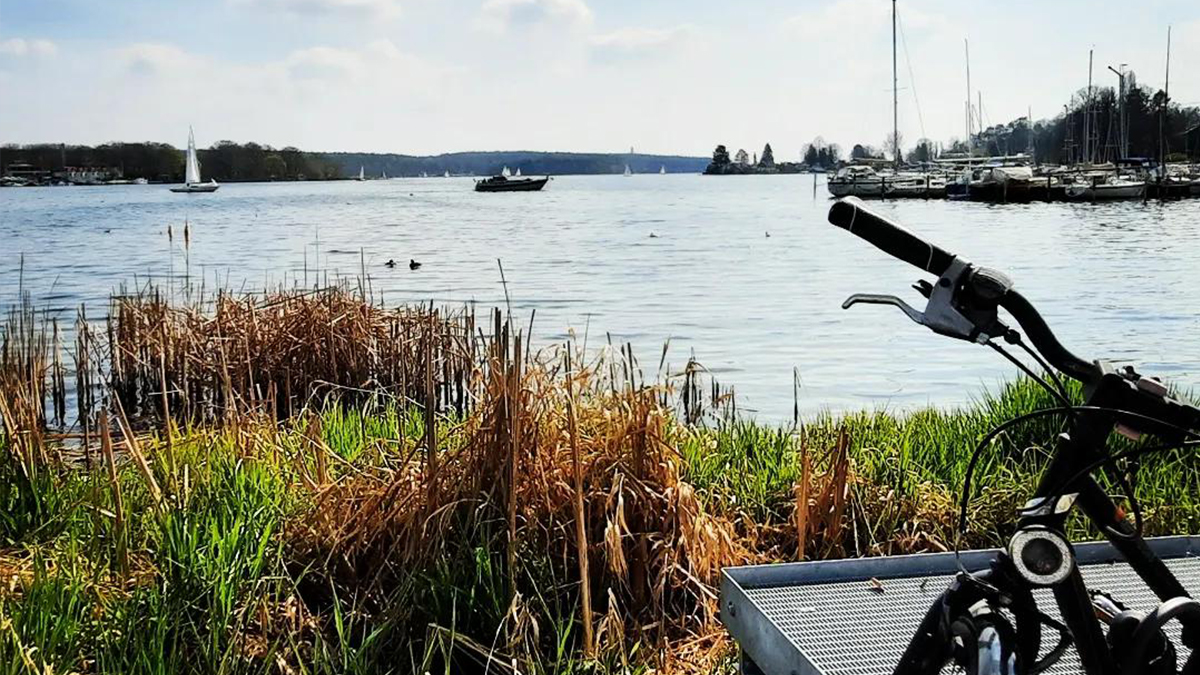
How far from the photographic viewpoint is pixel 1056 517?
5.89 feet

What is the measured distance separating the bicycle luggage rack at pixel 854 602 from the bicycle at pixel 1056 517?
0.97m

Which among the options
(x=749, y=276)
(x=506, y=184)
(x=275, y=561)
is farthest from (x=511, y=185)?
(x=275, y=561)

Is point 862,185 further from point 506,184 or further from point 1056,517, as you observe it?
point 1056,517

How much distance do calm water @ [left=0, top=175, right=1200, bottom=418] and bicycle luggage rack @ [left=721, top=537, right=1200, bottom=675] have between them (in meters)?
8.70

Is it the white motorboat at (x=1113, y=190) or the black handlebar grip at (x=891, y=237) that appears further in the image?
the white motorboat at (x=1113, y=190)

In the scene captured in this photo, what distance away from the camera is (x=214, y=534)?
439 centimetres

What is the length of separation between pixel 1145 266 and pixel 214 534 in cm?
2984

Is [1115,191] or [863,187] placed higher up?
[863,187]

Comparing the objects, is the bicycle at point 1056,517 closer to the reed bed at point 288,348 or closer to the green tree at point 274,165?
the reed bed at point 288,348

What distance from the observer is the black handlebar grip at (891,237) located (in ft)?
6.22

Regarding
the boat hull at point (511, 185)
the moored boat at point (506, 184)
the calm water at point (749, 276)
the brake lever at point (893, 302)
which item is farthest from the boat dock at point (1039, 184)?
the brake lever at point (893, 302)

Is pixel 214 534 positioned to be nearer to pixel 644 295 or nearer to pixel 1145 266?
pixel 644 295

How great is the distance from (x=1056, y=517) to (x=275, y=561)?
3487 mm

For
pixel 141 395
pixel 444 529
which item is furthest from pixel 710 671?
pixel 141 395
